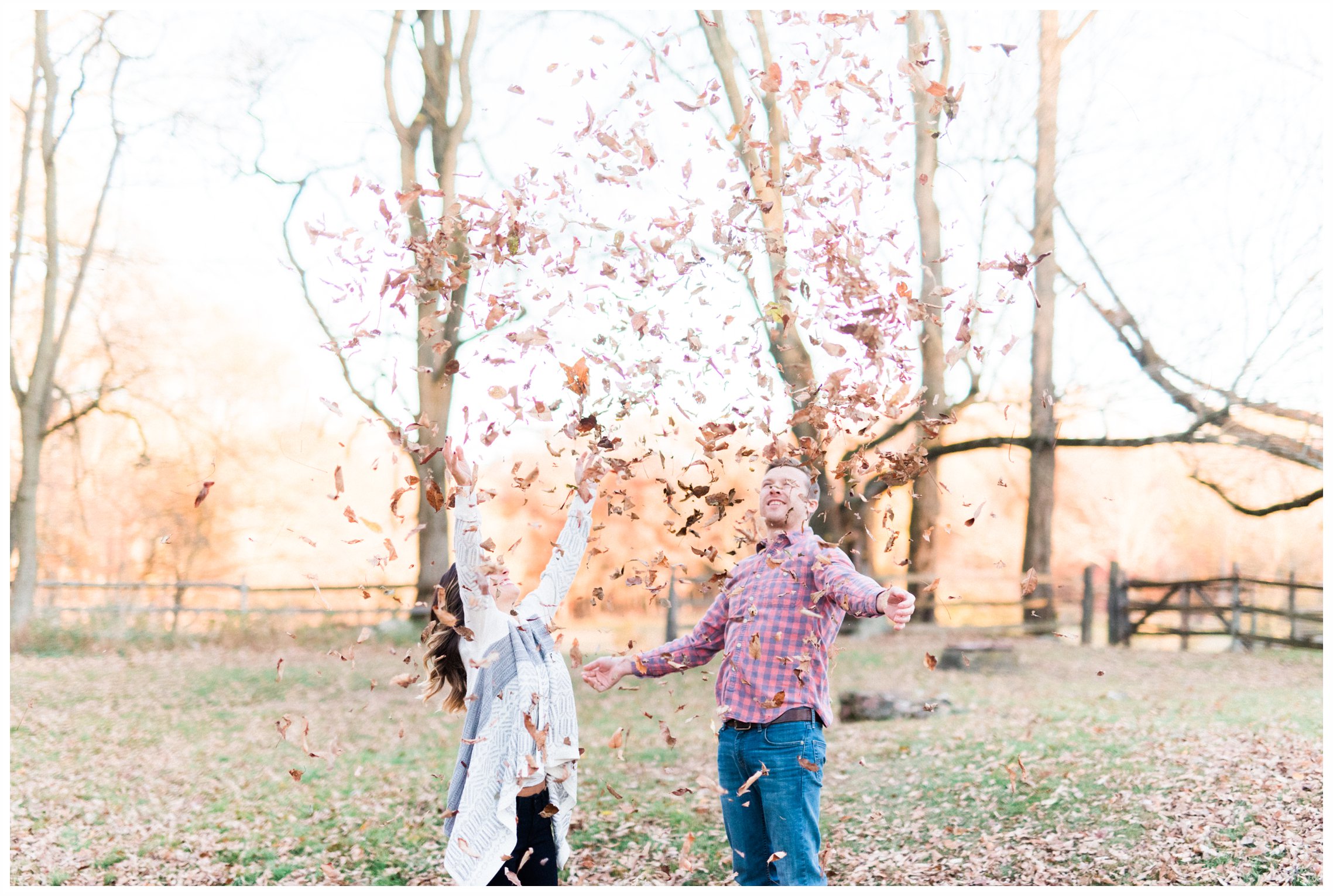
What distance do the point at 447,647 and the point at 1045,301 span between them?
33.5 feet

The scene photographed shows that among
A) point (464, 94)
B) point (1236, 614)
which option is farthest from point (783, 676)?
point (1236, 614)

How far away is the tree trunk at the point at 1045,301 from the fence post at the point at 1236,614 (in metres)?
2.25

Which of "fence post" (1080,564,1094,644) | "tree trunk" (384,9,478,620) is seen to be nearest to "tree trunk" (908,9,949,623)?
"fence post" (1080,564,1094,644)

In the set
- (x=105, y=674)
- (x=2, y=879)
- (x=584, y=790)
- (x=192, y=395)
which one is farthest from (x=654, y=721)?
(x=192, y=395)

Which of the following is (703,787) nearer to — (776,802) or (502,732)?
(502,732)

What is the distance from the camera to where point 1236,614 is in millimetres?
13633

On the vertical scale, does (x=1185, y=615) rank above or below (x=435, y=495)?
below

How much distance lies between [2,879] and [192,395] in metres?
11.5

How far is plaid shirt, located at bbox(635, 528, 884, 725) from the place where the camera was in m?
3.12

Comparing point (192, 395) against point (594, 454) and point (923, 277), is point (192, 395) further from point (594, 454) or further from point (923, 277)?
point (594, 454)

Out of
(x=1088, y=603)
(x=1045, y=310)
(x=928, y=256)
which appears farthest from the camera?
(x=1088, y=603)

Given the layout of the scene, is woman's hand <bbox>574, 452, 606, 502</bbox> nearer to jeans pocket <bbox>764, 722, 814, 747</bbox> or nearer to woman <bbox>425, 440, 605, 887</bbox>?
woman <bbox>425, 440, 605, 887</bbox>

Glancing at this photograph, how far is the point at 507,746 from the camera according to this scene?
3.30m

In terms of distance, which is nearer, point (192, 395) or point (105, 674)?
point (105, 674)
